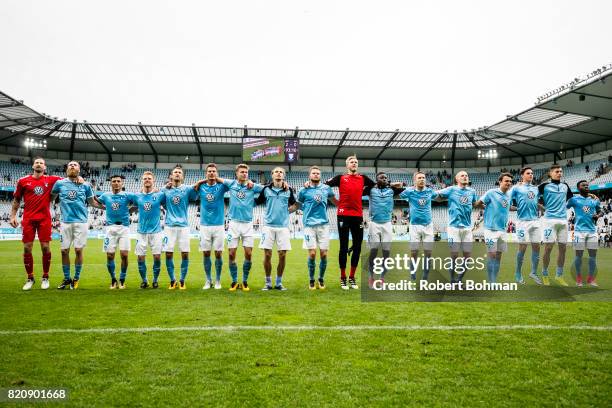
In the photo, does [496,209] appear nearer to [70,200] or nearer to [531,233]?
[531,233]

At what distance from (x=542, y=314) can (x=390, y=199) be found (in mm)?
3791

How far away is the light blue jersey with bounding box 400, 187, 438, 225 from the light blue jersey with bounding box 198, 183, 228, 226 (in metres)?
4.03

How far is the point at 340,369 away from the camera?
11.7ft

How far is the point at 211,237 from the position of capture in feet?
26.0

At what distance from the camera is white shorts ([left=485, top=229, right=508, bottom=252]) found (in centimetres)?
816

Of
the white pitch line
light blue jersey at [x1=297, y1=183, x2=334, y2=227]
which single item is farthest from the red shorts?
light blue jersey at [x1=297, y1=183, x2=334, y2=227]

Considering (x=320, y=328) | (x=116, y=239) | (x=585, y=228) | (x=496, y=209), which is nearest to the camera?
(x=320, y=328)

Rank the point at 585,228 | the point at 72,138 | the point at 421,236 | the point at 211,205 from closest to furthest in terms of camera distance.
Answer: the point at 211,205 → the point at 585,228 → the point at 421,236 → the point at 72,138

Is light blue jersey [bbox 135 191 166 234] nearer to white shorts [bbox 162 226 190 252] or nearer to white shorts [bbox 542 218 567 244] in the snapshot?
white shorts [bbox 162 226 190 252]

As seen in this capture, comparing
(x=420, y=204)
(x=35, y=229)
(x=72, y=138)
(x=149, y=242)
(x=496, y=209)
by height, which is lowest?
(x=149, y=242)

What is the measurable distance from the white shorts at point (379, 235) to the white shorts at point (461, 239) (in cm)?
122

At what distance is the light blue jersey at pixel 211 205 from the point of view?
7.93 metres

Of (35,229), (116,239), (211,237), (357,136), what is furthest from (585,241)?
(357,136)

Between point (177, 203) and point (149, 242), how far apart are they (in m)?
0.96
